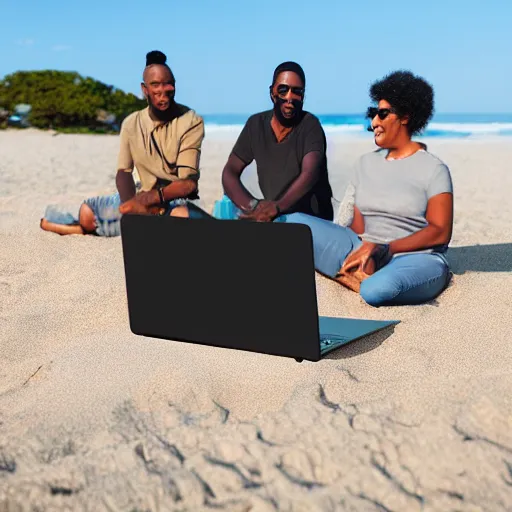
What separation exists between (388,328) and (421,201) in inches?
36.8

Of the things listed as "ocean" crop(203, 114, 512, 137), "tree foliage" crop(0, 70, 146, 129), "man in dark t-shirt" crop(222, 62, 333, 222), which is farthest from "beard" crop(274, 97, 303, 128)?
"tree foliage" crop(0, 70, 146, 129)

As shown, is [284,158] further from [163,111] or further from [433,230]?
[433,230]

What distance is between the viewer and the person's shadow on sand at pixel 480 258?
4.39 m

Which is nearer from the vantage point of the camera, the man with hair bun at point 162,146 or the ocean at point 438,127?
the man with hair bun at point 162,146

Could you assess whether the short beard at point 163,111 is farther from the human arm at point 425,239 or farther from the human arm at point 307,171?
the human arm at point 425,239

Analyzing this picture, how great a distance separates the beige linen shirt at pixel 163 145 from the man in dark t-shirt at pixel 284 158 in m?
0.30

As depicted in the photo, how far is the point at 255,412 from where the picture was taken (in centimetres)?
235

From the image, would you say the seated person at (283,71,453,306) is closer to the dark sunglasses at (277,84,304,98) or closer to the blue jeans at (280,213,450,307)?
the blue jeans at (280,213,450,307)

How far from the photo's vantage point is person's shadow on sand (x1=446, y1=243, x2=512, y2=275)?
14.4 ft

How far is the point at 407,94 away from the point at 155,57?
5.98ft

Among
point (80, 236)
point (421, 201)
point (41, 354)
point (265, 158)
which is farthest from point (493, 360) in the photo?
point (80, 236)

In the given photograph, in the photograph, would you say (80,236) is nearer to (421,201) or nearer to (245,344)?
(421,201)

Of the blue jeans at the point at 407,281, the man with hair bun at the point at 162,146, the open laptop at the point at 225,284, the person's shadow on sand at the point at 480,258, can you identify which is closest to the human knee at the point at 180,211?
the man with hair bun at the point at 162,146

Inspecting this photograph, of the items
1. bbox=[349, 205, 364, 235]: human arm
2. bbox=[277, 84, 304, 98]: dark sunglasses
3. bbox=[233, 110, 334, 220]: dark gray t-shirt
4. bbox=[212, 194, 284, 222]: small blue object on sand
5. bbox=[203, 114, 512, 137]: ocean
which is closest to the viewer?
bbox=[349, 205, 364, 235]: human arm
